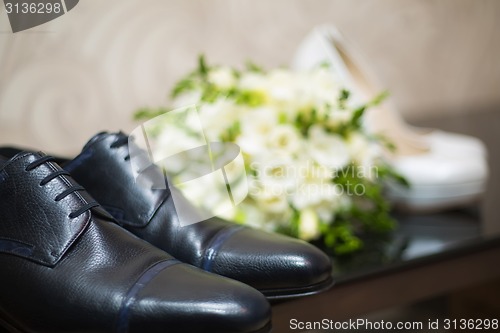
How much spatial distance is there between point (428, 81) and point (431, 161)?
83 centimetres

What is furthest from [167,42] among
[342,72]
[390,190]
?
[390,190]

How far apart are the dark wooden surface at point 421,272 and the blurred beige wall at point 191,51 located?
0.38m

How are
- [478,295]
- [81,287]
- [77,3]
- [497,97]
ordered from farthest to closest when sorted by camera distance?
[497,97]
[478,295]
[77,3]
[81,287]

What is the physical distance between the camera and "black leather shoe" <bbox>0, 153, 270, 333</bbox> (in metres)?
0.42

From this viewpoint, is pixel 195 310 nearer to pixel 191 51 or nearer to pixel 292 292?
pixel 292 292

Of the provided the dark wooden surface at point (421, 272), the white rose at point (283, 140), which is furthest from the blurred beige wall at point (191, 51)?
the dark wooden surface at point (421, 272)

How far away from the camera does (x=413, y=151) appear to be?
0.96m

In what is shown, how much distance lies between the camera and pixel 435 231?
814 mm

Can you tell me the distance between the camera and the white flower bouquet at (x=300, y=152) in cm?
74

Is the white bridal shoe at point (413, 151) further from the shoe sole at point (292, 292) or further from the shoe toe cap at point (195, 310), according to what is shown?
the shoe toe cap at point (195, 310)

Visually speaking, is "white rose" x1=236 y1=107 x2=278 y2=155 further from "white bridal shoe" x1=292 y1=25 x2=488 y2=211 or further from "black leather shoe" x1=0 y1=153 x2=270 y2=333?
"black leather shoe" x1=0 y1=153 x2=270 y2=333

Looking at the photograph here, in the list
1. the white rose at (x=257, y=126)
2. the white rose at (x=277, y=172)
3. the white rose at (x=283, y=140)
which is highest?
the white rose at (x=257, y=126)

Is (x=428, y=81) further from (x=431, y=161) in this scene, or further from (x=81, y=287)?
(x=81, y=287)

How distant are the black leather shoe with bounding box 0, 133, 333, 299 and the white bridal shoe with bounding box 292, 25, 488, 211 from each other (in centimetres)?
38
